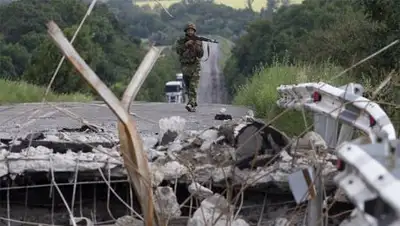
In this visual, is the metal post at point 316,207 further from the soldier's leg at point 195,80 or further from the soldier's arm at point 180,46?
the soldier's leg at point 195,80

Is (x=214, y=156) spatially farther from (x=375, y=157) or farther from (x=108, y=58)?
(x=108, y=58)

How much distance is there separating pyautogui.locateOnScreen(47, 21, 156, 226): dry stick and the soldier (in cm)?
1214

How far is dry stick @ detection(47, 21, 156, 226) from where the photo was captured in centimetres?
385

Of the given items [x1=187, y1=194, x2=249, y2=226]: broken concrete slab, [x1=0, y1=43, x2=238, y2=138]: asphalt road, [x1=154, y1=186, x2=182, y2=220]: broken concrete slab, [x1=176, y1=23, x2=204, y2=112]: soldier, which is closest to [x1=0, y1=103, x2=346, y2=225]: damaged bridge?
[x1=154, y1=186, x2=182, y2=220]: broken concrete slab

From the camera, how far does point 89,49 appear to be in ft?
131

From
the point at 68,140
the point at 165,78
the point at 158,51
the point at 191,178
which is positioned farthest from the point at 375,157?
the point at 165,78

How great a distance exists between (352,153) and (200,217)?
1.74 metres

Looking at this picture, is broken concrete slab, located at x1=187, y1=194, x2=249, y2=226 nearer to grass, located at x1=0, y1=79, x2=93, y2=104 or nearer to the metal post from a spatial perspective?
the metal post

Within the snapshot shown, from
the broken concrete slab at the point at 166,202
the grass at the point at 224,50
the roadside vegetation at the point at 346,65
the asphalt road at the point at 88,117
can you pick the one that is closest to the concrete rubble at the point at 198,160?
the broken concrete slab at the point at 166,202

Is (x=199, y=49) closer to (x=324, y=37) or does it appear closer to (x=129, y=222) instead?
(x=324, y=37)

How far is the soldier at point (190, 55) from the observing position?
646 inches

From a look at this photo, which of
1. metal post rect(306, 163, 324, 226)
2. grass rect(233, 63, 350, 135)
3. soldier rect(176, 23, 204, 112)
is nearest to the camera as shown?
metal post rect(306, 163, 324, 226)

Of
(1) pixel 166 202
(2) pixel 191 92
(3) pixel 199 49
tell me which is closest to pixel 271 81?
(2) pixel 191 92

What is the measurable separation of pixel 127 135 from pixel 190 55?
490 inches
